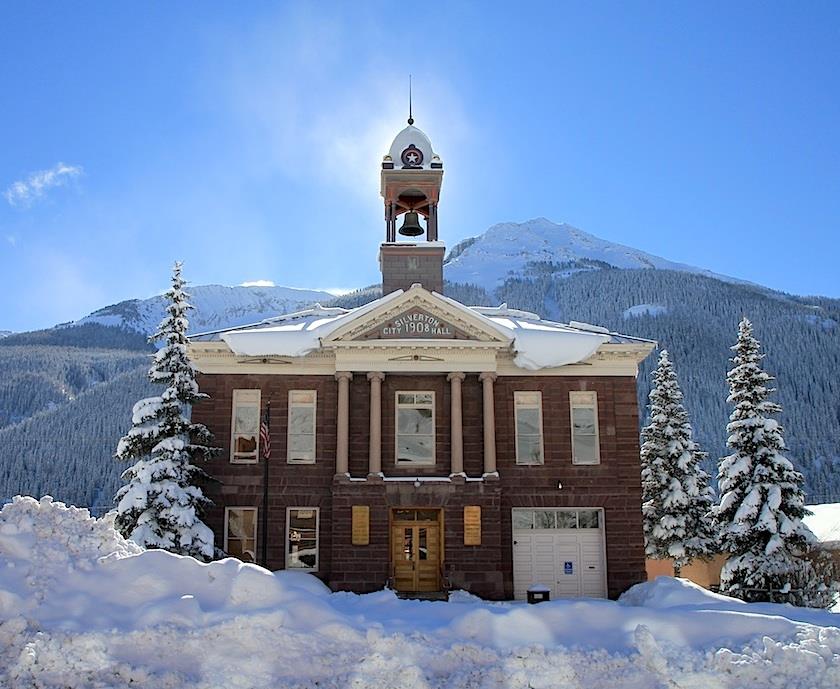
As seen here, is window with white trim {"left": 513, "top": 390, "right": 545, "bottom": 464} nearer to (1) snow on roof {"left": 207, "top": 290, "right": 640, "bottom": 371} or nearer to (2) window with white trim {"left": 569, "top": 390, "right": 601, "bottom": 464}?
(2) window with white trim {"left": 569, "top": 390, "right": 601, "bottom": 464}

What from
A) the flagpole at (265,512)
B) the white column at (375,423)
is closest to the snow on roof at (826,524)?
the white column at (375,423)

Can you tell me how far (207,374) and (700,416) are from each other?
92.8 meters

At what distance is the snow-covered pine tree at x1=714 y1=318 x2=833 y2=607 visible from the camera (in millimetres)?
29781

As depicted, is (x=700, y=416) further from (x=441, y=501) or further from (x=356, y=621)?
(x=356, y=621)

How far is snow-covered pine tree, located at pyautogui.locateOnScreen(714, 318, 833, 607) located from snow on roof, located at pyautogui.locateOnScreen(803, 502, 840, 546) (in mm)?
10108

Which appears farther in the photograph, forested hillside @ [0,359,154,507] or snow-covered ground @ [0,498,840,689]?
forested hillside @ [0,359,154,507]

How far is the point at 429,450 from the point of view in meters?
26.0

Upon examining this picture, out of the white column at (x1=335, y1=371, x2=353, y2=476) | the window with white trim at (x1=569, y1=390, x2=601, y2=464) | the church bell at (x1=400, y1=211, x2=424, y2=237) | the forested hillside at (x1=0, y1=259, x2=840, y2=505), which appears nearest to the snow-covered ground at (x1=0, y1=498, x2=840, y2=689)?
the white column at (x1=335, y1=371, x2=353, y2=476)

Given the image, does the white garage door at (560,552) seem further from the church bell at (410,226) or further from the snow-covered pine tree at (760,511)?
the church bell at (410,226)

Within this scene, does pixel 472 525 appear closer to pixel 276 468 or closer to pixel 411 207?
Result: pixel 276 468

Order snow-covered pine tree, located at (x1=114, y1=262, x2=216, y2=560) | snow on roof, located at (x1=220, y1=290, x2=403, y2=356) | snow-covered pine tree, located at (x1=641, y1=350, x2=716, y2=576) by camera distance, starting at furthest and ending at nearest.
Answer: snow-covered pine tree, located at (x1=641, y1=350, x2=716, y2=576) < snow on roof, located at (x1=220, y1=290, x2=403, y2=356) < snow-covered pine tree, located at (x1=114, y1=262, x2=216, y2=560)

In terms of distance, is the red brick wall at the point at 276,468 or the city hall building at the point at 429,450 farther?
the red brick wall at the point at 276,468

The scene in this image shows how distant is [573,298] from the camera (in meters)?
195

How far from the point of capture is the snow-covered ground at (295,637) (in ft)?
41.1
